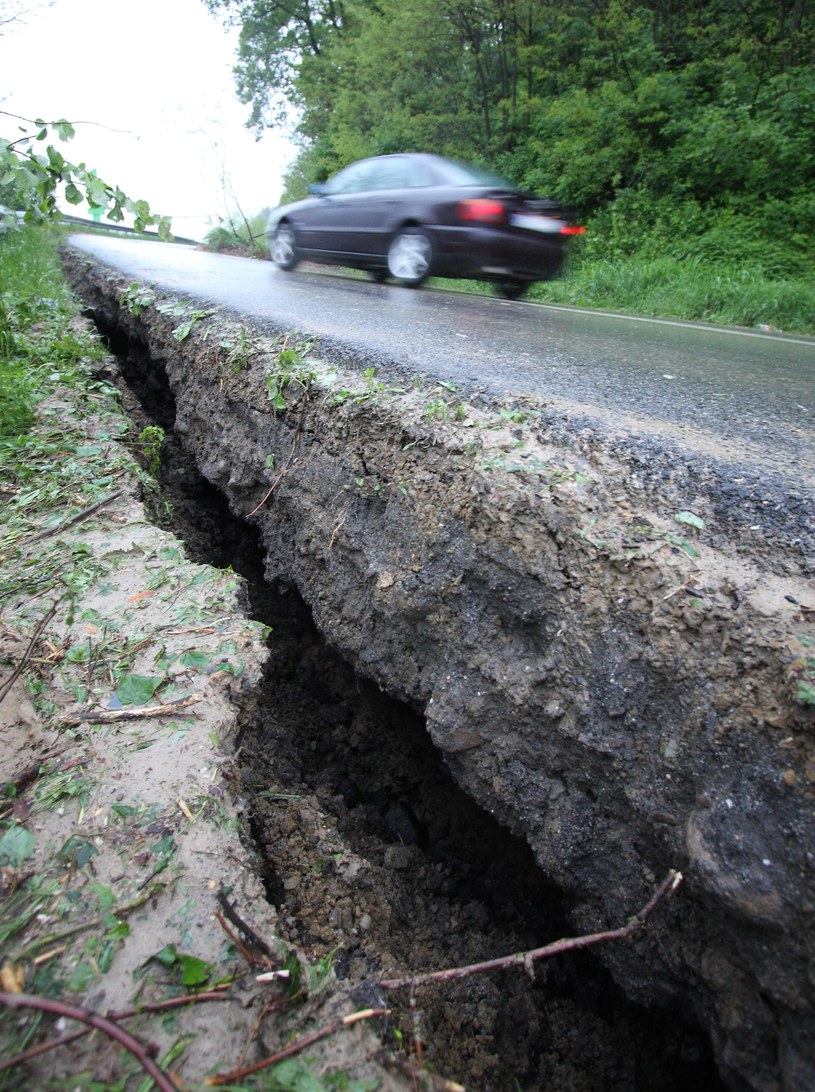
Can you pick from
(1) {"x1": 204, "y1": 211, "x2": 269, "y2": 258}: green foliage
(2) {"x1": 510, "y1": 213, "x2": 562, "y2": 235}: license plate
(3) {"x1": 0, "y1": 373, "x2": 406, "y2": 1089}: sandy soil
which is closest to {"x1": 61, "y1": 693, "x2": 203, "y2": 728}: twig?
(3) {"x1": 0, "y1": 373, "x2": 406, "y2": 1089}: sandy soil

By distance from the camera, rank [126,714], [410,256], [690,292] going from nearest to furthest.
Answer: [126,714] → [410,256] → [690,292]

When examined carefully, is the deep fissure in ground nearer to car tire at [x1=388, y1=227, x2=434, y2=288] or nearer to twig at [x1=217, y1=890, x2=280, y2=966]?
twig at [x1=217, y1=890, x2=280, y2=966]

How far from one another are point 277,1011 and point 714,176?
11.8 m

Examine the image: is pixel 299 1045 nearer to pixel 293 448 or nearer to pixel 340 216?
pixel 293 448

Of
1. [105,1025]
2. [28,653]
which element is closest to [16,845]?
[105,1025]

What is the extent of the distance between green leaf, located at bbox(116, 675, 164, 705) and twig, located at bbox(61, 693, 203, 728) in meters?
0.03

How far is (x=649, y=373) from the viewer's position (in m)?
3.12

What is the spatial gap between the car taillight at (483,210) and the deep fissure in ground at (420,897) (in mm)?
5216

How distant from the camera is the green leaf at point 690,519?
1605mm

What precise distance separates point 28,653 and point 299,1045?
1.20 meters

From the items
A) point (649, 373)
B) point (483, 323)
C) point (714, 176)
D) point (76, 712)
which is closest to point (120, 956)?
point (76, 712)

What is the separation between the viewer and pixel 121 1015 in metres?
1.03

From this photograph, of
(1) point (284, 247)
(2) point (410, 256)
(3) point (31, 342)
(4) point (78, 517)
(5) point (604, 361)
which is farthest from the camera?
(1) point (284, 247)

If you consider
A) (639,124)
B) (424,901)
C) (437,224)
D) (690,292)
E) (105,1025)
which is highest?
(639,124)
